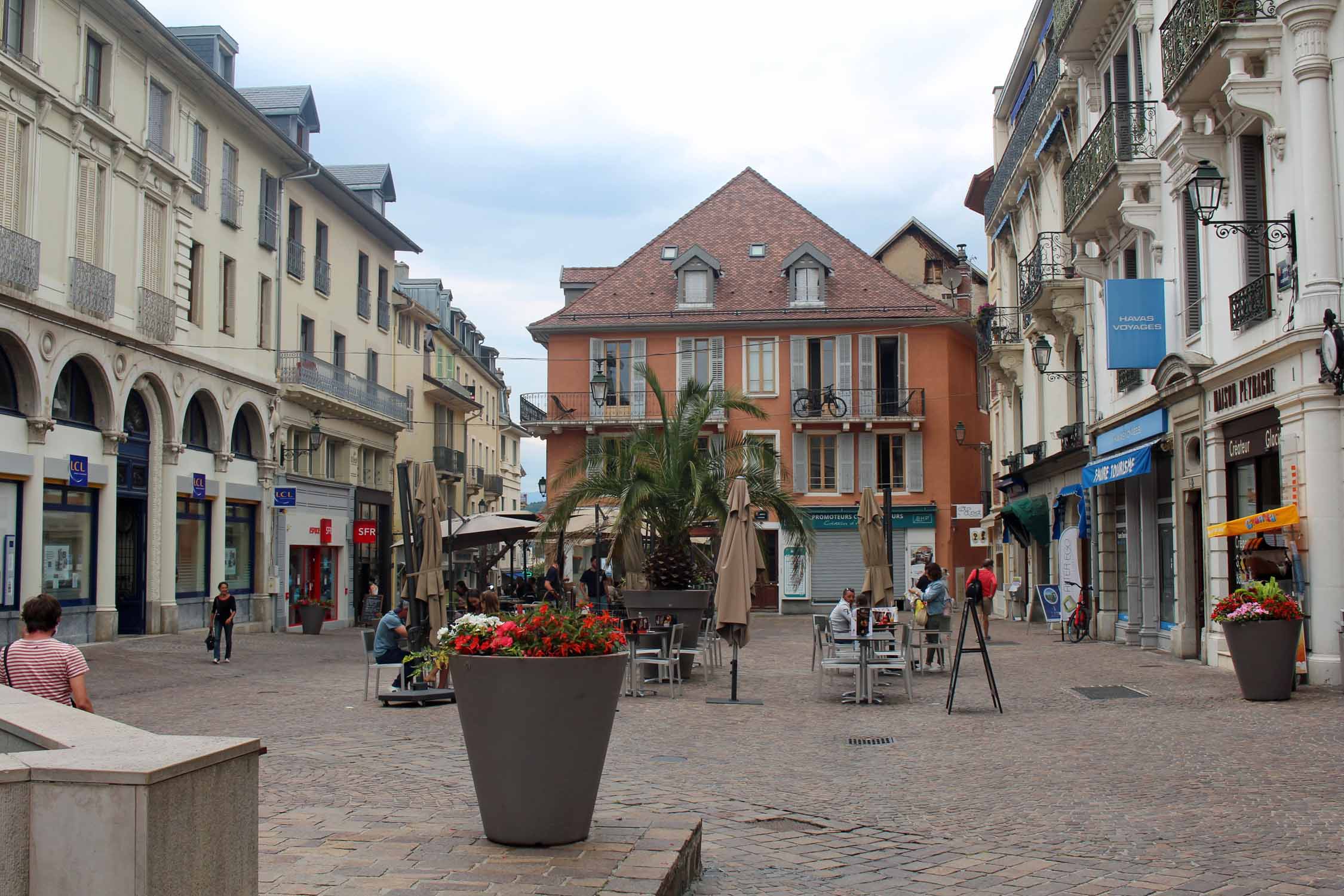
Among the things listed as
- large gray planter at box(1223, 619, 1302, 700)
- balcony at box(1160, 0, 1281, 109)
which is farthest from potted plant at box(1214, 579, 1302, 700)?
balcony at box(1160, 0, 1281, 109)

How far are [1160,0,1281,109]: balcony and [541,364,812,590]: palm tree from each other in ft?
26.7

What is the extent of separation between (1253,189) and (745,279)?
3058cm

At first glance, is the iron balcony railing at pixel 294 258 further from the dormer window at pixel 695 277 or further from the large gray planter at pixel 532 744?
the large gray planter at pixel 532 744

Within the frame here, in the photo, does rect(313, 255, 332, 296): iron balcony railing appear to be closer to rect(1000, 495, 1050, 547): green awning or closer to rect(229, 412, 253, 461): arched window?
rect(229, 412, 253, 461): arched window

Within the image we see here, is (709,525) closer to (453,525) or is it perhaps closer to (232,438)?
(453,525)

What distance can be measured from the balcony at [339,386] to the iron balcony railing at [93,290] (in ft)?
28.4

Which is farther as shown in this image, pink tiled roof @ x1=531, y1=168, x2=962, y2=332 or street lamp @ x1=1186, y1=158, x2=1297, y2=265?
pink tiled roof @ x1=531, y1=168, x2=962, y2=332

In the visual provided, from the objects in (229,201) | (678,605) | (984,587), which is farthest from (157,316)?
(984,587)

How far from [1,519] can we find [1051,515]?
21.4 metres

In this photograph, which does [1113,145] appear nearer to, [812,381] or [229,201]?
[229,201]

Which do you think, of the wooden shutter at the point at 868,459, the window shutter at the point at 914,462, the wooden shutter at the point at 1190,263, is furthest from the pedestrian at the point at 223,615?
the window shutter at the point at 914,462

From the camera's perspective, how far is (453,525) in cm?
2800

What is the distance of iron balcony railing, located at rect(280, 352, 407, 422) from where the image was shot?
3278cm

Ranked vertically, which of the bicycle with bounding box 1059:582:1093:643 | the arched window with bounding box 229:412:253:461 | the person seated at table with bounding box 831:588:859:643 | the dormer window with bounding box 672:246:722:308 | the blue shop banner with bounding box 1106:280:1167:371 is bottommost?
the bicycle with bounding box 1059:582:1093:643
